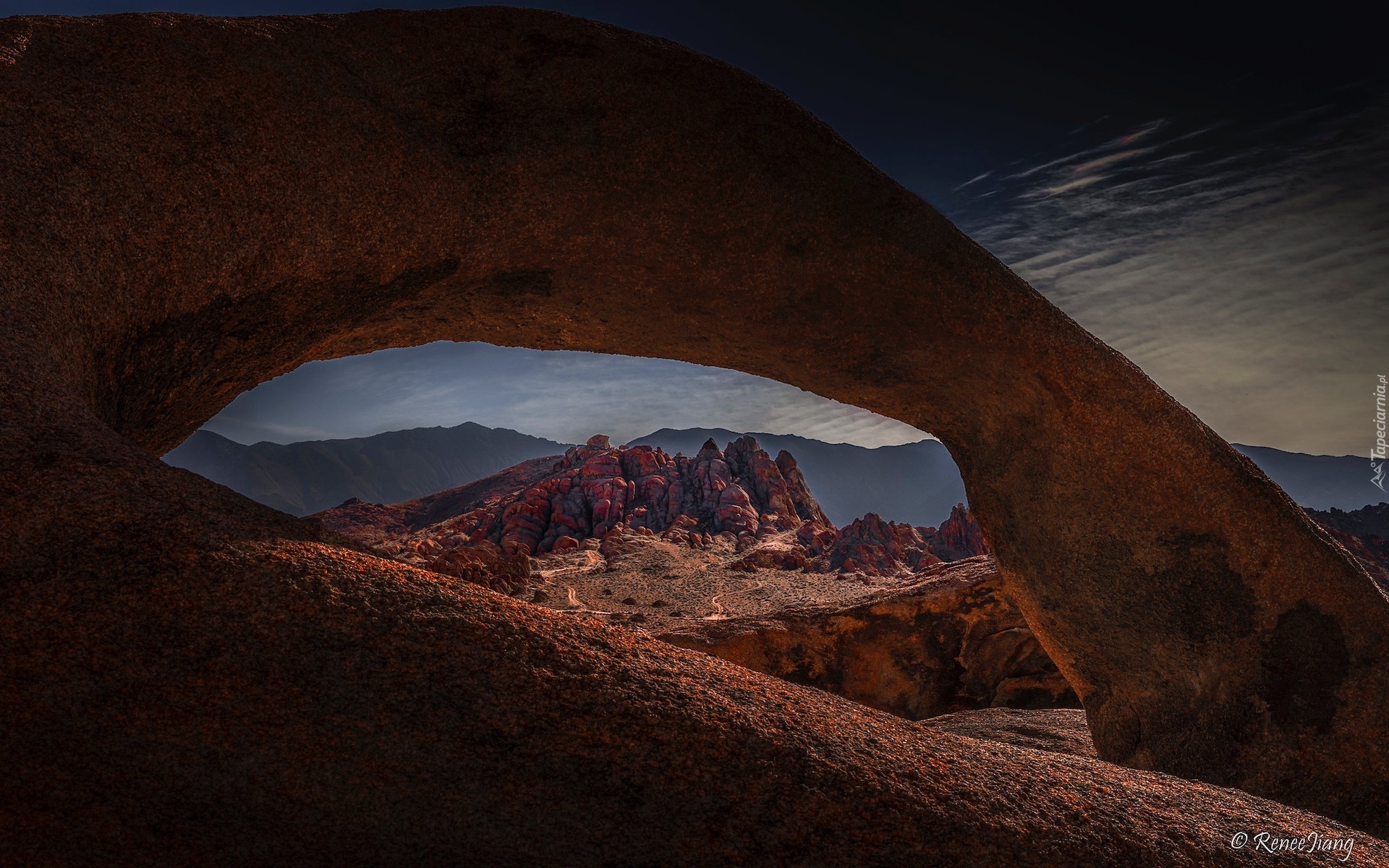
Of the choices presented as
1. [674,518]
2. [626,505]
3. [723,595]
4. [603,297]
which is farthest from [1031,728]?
[626,505]

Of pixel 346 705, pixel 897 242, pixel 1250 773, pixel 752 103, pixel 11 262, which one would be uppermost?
pixel 752 103

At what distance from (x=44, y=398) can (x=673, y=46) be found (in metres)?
3.48

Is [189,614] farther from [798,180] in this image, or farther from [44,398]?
[798,180]

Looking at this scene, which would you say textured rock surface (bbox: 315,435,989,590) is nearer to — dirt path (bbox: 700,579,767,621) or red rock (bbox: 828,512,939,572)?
red rock (bbox: 828,512,939,572)

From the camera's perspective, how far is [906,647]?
950cm

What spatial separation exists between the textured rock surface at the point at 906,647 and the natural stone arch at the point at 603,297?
15.1 ft

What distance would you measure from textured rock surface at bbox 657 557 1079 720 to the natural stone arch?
4.59 metres

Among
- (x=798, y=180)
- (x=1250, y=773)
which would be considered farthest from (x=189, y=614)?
(x=1250, y=773)

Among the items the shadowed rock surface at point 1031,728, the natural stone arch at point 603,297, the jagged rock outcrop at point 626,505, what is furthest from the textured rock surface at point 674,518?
the natural stone arch at point 603,297

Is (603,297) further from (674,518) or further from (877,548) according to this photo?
(674,518)

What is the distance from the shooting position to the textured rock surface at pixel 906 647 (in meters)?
9.23

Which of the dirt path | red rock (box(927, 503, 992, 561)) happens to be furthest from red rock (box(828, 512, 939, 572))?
the dirt path

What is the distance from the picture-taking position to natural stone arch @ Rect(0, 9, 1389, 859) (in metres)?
2.39

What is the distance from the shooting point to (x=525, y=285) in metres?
4.14
